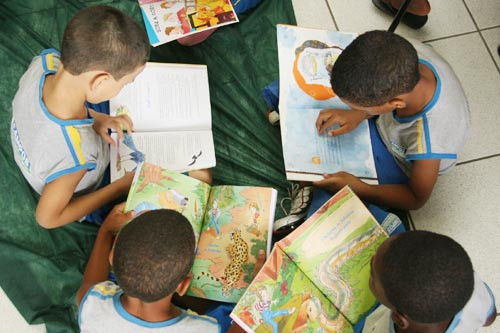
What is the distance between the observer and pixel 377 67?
3.09ft

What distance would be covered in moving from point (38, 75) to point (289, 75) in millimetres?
678

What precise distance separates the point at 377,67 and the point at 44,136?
72cm

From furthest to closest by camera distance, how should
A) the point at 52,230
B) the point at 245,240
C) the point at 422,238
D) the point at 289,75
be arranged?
1. the point at 289,75
2. the point at 52,230
3. the point at 245,240
4. the point at 422,238

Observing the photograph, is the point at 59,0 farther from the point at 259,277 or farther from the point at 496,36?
the point at 496,36

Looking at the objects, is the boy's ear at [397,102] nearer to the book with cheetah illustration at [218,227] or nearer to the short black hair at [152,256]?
the book with cheetah illustration at [218,227]

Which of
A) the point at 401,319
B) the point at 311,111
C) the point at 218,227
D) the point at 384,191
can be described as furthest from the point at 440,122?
the point at 218,227

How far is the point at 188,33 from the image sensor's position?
4.60 feet

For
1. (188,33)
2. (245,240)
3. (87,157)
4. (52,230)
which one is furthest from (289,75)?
(52,230)

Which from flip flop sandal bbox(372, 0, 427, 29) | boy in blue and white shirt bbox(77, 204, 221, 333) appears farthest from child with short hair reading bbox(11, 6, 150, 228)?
flip flop sandal bbox(372, 0, 427, 29)

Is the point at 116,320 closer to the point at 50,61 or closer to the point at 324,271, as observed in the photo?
the point at 324,271

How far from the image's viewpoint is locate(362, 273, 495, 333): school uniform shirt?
0.89 m

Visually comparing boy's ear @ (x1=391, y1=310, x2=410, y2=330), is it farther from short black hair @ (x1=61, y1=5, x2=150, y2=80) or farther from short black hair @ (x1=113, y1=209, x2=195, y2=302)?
short black hair @ (x1=61, y1=5, x2=150, y2=80)

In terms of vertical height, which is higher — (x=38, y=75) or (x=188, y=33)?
(x=38, y=75)

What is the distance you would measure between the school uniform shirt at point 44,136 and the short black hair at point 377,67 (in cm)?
58
